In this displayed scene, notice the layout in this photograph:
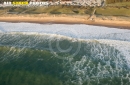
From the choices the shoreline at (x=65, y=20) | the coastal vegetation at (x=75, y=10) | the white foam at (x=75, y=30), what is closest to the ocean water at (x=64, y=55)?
the white foam at (x=75, y=30)

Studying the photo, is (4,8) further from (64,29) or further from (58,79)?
(58,79)

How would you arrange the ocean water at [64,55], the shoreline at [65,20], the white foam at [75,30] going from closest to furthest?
the ocean water at [64,55], the white foam at [75,30], the shoreline at [65,20]

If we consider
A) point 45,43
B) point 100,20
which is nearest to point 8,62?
point 45,43

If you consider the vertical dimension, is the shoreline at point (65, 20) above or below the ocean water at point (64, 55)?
above

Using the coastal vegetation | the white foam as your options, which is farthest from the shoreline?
the coastal vegetation

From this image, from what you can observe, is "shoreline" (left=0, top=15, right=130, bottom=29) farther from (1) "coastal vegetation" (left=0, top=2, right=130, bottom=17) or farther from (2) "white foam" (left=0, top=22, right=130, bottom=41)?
(1) "coastal vegetation" (left=0, top=2, right=130, bottom=17)

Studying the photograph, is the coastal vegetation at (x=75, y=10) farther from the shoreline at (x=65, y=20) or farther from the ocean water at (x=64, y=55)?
the ocean water at (x=64, y=55)

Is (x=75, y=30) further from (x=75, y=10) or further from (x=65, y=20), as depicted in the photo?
(x=75, y=10)
